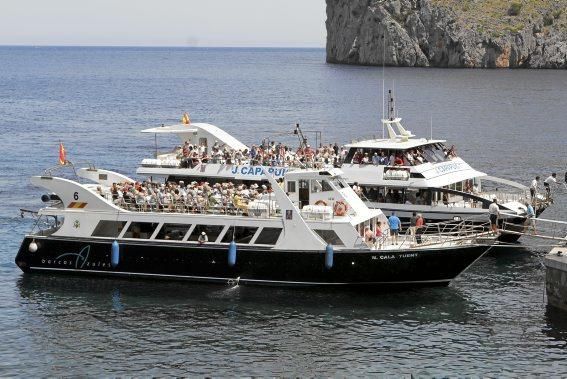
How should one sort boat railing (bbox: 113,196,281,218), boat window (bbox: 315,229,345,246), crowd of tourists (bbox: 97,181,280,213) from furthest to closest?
crowd of tourists (bbox: 97,181,280,213), boat railing (bbox: 113,196,281,218), boat window (bbox: 315,229,345,246)

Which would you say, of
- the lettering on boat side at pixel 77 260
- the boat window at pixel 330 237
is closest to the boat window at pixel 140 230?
the lettering on boat side at pixel 77 260

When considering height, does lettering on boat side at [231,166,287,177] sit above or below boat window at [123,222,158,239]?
above

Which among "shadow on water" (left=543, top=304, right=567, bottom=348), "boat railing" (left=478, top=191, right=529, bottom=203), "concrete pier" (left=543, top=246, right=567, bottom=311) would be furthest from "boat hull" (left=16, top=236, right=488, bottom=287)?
"boat railing" (left=478, top=191, right=529, bottom=203)

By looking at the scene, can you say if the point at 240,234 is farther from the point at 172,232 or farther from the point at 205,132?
the point at 205,132

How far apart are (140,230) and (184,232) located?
192cm

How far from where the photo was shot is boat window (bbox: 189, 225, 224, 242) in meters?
43.1

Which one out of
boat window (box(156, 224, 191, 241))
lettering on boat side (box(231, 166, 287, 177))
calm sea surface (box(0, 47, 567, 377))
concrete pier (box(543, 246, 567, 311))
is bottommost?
calm sea surface (box(0, 47, 567, 377))

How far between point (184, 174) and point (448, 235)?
17.0m

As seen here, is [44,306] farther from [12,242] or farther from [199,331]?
[12,242]

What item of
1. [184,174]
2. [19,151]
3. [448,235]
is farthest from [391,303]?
[19,151]

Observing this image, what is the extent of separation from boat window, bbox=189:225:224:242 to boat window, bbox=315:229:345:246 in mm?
4151

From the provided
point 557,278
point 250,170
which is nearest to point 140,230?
point 250,170

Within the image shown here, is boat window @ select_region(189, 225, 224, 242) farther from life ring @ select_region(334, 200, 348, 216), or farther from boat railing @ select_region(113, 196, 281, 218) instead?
life ring @ select_region(334, 200, 348, 216)

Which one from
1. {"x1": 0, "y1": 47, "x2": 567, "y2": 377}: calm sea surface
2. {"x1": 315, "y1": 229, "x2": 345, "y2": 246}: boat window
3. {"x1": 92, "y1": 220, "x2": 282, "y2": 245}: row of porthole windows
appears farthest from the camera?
{"x1": 92, "y1": 220, "x2": 282, "y2": 245}: row of porthole windows
